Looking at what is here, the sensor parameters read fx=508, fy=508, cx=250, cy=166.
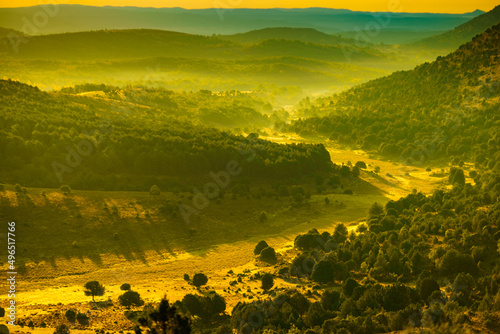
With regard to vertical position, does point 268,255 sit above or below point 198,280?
above

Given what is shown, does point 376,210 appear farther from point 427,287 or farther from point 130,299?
point 130,299

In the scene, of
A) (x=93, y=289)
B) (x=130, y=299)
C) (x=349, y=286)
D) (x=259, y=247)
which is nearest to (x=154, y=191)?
(x=259, y=247)

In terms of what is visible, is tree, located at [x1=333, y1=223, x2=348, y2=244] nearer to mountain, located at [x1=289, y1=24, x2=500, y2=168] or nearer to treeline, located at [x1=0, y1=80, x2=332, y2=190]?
treeline, located at [x1=0, y1=80, x2=332, y2=190]

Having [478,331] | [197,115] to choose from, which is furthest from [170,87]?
[478,331]

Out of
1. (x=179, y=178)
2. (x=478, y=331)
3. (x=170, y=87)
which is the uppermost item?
(x=170, y=87)

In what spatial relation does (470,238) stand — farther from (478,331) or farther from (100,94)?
(100,94)

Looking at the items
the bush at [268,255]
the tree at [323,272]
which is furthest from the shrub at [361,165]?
the tree at [323,272]
